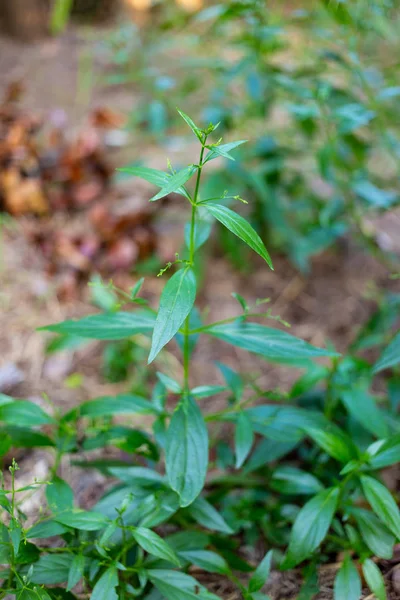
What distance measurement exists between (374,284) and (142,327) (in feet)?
3.83

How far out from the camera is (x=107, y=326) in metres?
0.91

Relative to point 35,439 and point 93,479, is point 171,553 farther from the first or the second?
point 93,479

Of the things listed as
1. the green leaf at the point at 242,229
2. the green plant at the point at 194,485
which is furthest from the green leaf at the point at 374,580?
the green leaf at the point at 242,229

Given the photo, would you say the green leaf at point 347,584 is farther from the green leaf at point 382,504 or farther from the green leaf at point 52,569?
the green leaf at point 52,569

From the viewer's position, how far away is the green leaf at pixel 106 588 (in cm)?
76

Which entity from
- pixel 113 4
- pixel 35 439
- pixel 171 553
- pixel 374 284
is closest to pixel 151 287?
pixel 374 284

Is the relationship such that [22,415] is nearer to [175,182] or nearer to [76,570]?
[76,570]

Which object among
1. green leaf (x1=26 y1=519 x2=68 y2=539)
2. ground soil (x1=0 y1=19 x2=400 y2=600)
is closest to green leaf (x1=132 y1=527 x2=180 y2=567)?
green leaf (x1=26 y1=519 x2=68 y2=539)

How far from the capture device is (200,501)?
96 cm

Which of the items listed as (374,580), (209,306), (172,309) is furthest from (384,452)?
(209,306)

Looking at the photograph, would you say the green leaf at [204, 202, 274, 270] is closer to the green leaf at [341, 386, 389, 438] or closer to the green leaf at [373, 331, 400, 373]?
the green leaf at [373, 331, 400, 373]

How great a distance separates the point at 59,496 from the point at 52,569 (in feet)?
0.36

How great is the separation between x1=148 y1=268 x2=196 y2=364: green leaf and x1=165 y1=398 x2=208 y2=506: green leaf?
0.71ft

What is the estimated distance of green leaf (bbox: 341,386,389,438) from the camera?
3.45 ft
